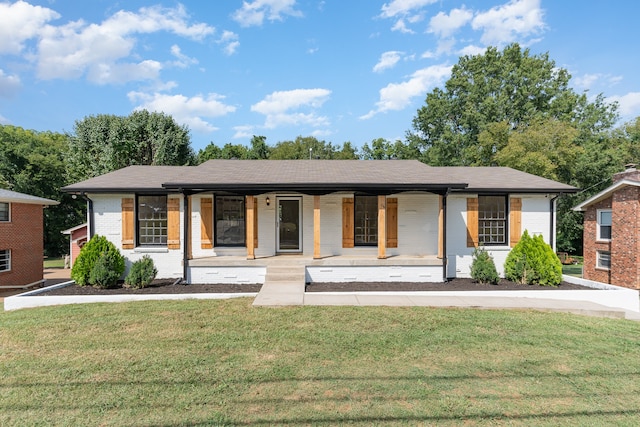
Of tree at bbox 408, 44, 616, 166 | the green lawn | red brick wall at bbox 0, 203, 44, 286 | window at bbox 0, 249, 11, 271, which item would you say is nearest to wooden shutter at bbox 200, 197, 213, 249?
the green lawn

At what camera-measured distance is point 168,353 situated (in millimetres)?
4836

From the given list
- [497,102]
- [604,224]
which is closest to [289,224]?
[604,224]

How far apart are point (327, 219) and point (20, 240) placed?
14.0 m

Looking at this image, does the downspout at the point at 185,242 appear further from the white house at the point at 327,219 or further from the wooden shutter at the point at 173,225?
the wooden shutter at the point at 173,225

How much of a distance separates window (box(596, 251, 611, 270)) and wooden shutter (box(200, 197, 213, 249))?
15.8 m

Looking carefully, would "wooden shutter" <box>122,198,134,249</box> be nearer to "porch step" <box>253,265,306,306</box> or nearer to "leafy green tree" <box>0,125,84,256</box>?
"porch step" <box>253,265,306,306</box>

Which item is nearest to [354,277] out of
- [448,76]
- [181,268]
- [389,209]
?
[389,209]

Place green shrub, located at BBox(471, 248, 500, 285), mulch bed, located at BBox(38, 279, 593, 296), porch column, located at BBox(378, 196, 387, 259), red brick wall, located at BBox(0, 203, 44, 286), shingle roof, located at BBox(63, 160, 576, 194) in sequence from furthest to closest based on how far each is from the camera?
red brick wall, located at BBox(0, 203, 44, 286) → porch column, located at BBox(378, 196, 387, 259) → green shrub, located at BBox(471, 248, 500, 285) → shingle roof, located at BBox(63, 160, 576, 194) → mulch bed, located at BBox(38, 279, 593, 296)

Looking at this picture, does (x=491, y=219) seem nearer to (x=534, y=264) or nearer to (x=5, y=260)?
(x=534, y=264)

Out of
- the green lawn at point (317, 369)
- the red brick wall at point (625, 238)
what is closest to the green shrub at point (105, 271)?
the green lawn at point (317, 369)

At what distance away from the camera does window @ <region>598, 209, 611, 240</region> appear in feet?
44.5

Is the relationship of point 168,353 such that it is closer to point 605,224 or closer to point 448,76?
point 605,224

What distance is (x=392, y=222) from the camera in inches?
440

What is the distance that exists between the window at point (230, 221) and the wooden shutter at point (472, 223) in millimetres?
7574
